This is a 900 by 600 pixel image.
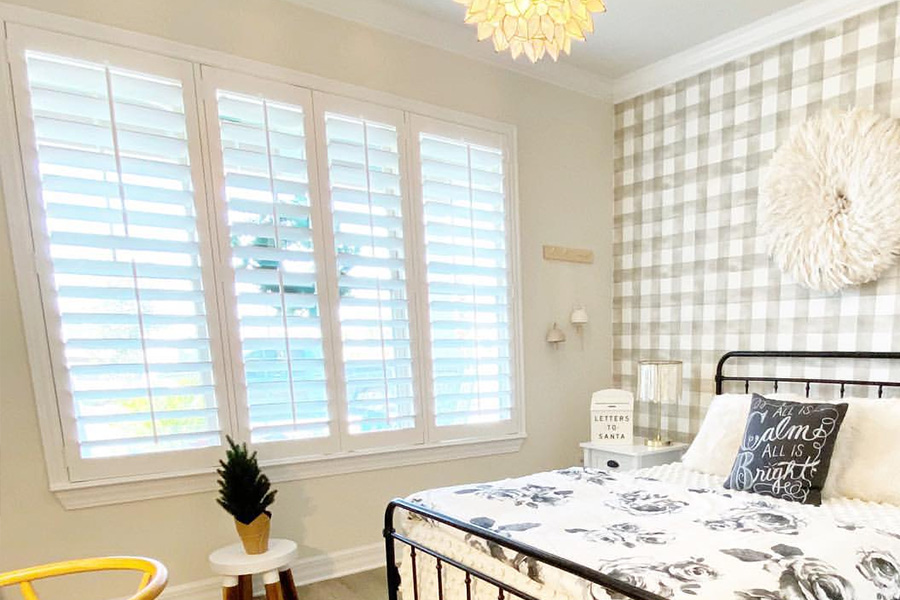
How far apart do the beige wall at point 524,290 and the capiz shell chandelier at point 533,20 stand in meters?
1.23

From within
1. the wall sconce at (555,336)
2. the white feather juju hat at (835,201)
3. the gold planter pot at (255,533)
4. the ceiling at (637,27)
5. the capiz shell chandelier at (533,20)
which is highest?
the ceiling at (637,27)

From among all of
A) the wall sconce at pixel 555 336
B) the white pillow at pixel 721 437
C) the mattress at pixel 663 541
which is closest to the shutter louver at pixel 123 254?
the mattress at pixel 663 541

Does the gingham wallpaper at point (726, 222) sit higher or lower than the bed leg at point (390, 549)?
higher

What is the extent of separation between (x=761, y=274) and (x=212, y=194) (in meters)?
2.80

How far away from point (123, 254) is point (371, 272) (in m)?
1.05

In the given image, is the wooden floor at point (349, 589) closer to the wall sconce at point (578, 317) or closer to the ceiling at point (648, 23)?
the wall sconce at point (578, 317)

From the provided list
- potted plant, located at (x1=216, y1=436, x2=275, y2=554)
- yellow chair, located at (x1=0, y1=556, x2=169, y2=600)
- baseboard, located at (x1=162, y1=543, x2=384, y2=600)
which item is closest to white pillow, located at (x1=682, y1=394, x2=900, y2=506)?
baseboard, located at (x1=162, y1=543, x2=384, y2=600)

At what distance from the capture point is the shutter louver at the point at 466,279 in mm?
2699

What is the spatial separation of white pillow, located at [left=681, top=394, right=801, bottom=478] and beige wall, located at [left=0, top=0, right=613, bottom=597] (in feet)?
3.31

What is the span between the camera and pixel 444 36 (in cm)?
269

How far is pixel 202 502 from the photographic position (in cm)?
215

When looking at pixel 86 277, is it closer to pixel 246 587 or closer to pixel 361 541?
pixel 246 587

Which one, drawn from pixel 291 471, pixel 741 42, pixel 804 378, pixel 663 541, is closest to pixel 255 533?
pixel 291 471

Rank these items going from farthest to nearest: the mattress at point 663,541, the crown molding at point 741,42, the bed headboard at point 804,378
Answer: the crown molding at point 741,42, the bed headboard at point 804,378, the mattress at point 663,541
